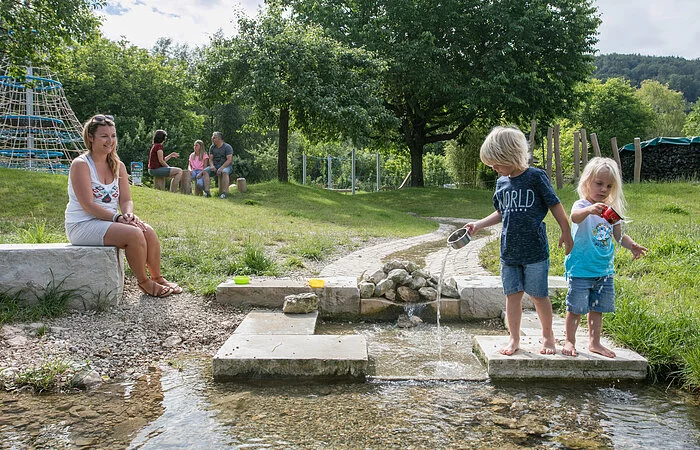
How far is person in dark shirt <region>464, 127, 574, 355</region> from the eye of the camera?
3.61 m

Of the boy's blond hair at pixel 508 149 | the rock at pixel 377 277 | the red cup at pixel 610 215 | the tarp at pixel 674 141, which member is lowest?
the rock at pixel 377 277

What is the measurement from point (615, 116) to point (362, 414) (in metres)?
55.0

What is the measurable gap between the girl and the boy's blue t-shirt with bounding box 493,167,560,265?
0.72 ft

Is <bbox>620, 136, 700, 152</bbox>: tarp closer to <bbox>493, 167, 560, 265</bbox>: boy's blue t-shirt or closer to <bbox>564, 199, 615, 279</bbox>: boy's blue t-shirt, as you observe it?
<bbox>564, 199, 615, 279</bbox>: boy's blue t-shirt

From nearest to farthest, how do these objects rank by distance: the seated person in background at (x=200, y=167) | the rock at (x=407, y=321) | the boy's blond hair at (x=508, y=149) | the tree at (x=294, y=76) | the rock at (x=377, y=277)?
the boy's blond hair at (x=508, y=149), the rock at (x=407, y=321), the rock at (x=377, y=277), the seated person in background at (x=200, y=167), the tree at (x=294, y=76)

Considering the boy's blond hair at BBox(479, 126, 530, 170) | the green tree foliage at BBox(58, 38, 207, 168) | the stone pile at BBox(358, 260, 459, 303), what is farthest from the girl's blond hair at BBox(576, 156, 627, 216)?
the green tree foliage at BBox(58, 38, 207, 168)

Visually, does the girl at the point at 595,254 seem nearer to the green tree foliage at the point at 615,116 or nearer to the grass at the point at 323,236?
the grass at the point at 323,236

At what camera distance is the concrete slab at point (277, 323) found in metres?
4.33

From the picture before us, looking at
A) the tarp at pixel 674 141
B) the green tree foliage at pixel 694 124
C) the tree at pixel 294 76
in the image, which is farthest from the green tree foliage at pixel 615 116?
the tree at pixel 294 76

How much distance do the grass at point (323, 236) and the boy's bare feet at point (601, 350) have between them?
0.99 ft

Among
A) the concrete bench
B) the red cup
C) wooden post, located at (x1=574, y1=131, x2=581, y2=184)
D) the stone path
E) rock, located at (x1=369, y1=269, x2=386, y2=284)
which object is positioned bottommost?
the stone path

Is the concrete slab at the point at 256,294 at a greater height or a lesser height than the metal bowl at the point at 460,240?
lesser

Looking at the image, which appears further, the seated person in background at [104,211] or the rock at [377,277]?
the rock at [377,277]

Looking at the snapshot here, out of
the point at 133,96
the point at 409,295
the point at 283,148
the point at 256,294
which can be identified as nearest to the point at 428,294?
the point at 409,295
